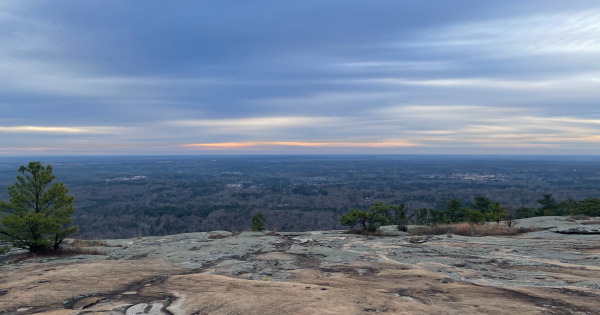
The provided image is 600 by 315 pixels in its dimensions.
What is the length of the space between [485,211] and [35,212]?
52150 mm

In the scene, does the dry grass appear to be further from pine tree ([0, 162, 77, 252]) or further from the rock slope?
pine tree ([0, 162, 77, 252])

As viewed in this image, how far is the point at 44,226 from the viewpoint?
1515 centimetres

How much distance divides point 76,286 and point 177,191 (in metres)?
158

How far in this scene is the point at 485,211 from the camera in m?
50.2

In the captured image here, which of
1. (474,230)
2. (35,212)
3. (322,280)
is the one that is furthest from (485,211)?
(35,212)

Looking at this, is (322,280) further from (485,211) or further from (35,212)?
(485,211)

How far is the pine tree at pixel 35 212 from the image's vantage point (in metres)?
15.1

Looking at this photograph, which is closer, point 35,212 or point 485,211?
point 35,212

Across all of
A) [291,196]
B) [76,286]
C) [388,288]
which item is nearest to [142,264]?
[76,286]

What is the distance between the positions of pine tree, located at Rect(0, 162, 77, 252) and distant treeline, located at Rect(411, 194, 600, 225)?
30.6 m

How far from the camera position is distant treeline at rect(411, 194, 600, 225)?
40309 millimetres

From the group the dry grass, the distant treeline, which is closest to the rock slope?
the dry grass

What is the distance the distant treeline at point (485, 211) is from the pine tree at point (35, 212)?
30.6 m

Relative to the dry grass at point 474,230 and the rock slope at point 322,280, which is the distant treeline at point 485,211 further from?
the rock slope at point 322,280
